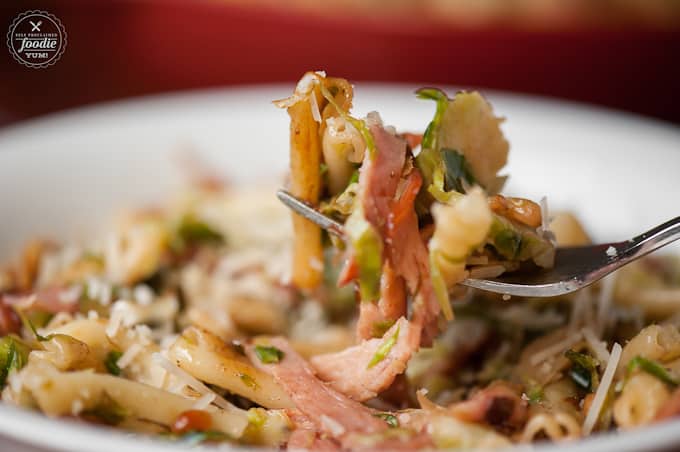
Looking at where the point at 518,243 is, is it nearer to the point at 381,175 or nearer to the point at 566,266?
the point at 566,266

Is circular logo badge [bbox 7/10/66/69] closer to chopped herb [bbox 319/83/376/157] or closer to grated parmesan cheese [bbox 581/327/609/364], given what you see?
chopped herb [bbox 319/83/376/157]

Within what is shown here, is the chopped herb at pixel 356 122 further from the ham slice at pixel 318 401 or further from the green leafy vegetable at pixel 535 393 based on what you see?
the green leafy vegetable at pixel 535 393

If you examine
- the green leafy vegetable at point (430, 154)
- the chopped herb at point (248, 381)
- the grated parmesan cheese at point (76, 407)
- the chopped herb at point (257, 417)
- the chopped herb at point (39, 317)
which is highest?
the green leafy vegetable at point (430, 154)

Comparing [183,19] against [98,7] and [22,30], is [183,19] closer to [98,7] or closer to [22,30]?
[98,7]

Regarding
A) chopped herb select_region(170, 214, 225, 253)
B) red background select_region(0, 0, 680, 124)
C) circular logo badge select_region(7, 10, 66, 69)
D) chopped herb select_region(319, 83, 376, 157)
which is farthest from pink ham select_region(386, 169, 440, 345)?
red background select_region(0, 0, 680, 124)

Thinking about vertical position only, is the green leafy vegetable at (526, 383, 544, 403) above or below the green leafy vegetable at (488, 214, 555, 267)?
below

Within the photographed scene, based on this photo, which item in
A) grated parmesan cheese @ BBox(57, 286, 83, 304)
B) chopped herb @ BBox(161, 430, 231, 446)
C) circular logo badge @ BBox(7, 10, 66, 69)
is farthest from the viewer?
circular logo badge @ BBox(7, 10, 66, 69)

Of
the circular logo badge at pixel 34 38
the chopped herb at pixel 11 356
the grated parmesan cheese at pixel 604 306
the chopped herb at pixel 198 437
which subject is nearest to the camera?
the chopped herb at pixel 198 437

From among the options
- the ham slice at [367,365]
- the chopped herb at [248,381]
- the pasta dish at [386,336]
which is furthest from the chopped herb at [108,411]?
the ham slice at [367,365]
